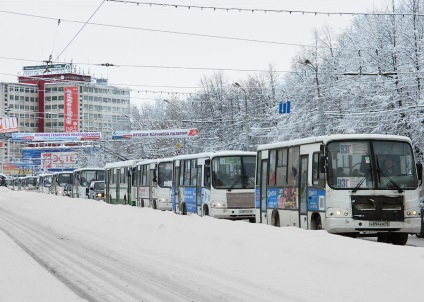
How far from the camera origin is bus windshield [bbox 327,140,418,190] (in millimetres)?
18453

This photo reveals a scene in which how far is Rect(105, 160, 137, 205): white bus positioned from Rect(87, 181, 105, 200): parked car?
237 inches

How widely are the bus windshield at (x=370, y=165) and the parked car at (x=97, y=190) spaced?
41387mm

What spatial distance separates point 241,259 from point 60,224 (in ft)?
52.8

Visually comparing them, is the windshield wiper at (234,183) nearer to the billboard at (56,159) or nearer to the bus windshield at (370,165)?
the bus windshield at (370,165)

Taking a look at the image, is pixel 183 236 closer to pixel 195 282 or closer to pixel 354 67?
pixel 195 282

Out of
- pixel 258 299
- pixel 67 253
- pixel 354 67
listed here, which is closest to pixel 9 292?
pixel 258 299

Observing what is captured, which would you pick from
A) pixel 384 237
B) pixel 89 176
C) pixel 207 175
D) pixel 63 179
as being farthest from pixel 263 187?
pixel 63 179

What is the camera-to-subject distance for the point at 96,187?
59.1 m

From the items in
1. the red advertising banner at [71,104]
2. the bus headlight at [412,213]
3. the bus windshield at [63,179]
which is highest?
the red advertising banner at [71,104]

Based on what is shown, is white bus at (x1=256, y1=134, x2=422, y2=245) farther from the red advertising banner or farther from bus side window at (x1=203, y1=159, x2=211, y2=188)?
the red advertising banner

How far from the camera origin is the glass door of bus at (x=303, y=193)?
19.9 m

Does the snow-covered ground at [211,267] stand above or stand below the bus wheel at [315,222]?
below

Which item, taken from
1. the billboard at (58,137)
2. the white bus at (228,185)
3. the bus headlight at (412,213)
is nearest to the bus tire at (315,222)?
the bus headlight at (412,213)

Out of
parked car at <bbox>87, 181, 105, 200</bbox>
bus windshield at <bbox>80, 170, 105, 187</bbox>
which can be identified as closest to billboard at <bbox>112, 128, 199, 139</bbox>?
bus windshield at <bbox>80, 170, 105, 187</bbox>
